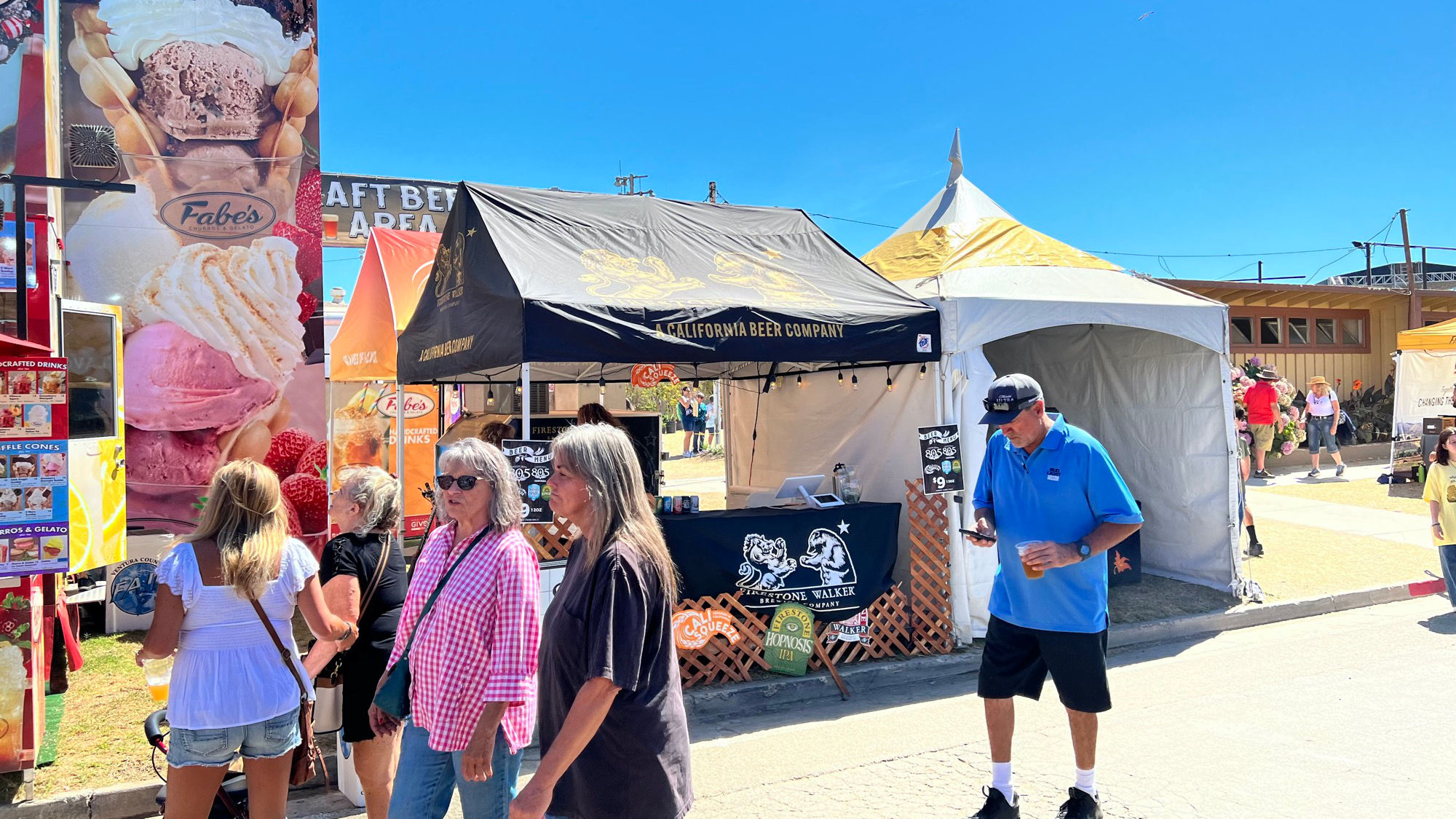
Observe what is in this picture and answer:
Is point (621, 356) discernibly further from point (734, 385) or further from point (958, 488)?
point (734, 385)

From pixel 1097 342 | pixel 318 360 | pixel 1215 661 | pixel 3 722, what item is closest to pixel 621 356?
pixel 3 722

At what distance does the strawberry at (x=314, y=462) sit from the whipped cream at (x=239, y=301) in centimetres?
68

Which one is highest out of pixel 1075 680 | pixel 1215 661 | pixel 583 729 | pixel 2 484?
pixel 2 484

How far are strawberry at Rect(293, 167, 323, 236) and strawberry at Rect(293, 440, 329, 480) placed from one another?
2061mm

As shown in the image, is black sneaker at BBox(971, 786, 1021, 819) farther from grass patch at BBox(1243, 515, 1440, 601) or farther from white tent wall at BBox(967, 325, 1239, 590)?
grass patch at BBox(1243, 515, 1440, 601)

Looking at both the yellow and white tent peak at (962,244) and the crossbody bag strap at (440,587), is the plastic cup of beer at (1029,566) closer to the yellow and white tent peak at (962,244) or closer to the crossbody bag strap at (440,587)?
the crossbody bag strap at (440,587)

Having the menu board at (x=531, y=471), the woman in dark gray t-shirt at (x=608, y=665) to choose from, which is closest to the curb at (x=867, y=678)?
the menu board at (x=531, y=471)

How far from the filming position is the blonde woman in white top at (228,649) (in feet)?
10.1

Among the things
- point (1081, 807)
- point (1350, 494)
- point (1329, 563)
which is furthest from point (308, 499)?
point (1350, 494)

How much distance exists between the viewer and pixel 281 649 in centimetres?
324

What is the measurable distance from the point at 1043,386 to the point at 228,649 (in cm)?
877

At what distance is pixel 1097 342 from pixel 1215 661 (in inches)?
153

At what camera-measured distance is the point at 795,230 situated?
27.6ft

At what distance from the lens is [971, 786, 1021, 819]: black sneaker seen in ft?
12.9
